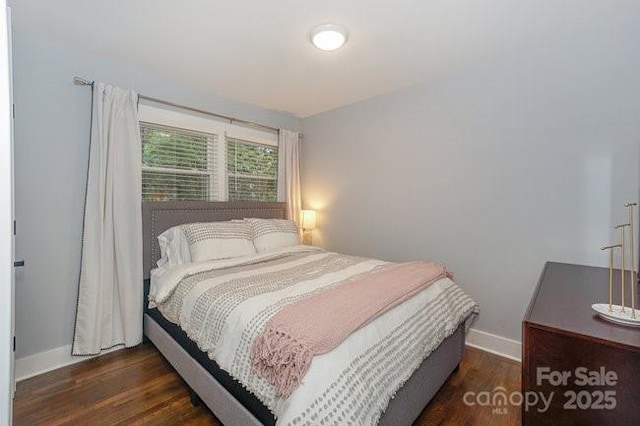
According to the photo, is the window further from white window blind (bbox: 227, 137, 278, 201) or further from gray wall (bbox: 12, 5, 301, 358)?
gray wall (bbox: 12, 5, 301, 358)

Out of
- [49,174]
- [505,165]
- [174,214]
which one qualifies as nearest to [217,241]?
[174,214]

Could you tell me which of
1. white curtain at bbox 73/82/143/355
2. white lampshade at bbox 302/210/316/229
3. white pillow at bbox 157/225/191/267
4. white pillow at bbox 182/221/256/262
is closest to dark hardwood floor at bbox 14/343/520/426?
white curtain at bbox 73/82/143/355

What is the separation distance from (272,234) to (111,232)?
132cm

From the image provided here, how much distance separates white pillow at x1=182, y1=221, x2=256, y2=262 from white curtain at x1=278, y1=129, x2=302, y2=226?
1.04m

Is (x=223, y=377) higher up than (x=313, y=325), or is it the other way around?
(x=313, y=325)

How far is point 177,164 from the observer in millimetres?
2814

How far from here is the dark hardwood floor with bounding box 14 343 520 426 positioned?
164 centimetres

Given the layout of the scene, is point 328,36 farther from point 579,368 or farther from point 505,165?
point 579,368

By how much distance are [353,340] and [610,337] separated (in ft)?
2.79

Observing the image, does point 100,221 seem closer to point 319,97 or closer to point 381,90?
point 319,97

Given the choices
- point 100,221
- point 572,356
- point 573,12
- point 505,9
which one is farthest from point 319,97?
point 572,356

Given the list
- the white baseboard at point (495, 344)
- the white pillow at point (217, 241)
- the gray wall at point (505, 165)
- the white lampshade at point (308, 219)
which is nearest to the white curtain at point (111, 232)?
the white pillow at point (217, 241)

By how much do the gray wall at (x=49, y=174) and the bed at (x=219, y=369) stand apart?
0.51m

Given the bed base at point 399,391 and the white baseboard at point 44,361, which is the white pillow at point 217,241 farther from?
the white baseboard at point 44,361
